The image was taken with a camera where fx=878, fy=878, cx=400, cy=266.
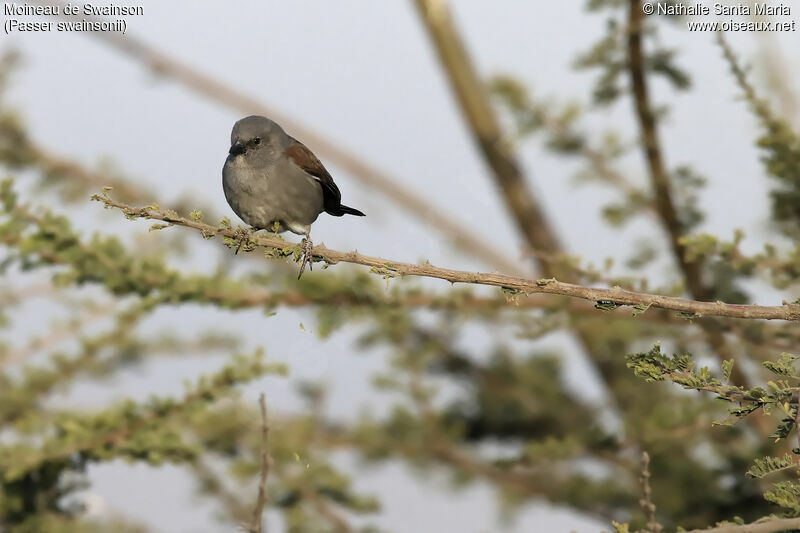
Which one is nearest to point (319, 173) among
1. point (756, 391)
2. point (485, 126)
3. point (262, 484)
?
point (262, 484)

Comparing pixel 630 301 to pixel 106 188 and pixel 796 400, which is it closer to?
pixel 796 400

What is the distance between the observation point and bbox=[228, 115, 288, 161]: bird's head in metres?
3.68

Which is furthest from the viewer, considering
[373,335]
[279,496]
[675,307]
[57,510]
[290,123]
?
[290,123]

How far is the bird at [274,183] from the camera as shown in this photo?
11.4 feet

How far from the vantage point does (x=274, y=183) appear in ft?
11.5

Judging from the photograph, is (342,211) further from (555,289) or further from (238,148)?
(555,289)

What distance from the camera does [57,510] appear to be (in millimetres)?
5266

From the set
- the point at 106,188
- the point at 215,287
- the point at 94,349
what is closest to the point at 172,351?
the point at 94,349

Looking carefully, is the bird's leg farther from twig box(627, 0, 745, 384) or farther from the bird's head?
twig box(627, 0, 745, 384)

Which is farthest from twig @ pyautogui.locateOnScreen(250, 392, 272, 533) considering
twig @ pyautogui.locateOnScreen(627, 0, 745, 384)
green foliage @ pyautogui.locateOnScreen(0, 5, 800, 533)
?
twig @ pyautogui.locateOnScreen(627, 0, 745, 384)

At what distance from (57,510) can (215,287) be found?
1.88m

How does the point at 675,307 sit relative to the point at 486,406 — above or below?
below

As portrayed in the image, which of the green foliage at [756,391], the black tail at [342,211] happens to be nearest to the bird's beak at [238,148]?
the black tail at [342,211]

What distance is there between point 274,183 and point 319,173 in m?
0.30
